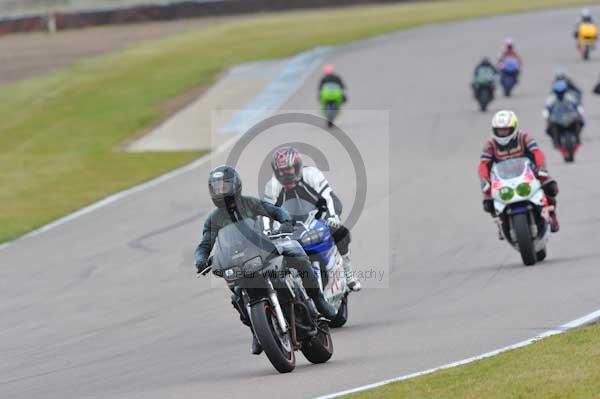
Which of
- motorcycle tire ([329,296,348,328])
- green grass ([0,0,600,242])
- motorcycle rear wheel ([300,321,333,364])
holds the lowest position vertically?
green grass ([0,0,600,242])

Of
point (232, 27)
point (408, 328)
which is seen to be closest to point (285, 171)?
point (408, 328)

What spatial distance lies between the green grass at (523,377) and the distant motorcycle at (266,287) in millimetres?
1178

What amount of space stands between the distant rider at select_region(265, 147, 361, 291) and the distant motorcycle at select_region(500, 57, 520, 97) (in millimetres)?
23049

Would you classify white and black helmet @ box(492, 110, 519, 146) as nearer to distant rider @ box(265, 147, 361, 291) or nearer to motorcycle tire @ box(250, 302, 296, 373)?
distant rider @ box(265, 147, 361, 291)

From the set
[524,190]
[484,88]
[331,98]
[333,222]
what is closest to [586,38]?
[484,88]

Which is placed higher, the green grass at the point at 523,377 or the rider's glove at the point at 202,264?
the rider's glove at the point at 202,264

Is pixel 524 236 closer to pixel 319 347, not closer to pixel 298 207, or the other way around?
pixel 298 207

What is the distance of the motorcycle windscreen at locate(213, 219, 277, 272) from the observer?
30.4 ft

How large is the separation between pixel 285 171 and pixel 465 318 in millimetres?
2130

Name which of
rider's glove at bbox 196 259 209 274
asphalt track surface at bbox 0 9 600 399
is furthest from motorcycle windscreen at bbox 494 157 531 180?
rider's glove at bbox 196 259 209 274

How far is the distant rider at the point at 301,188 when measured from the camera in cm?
1162

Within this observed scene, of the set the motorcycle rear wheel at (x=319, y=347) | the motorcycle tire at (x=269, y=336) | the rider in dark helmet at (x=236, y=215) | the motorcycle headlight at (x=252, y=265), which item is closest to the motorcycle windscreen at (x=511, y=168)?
the rider in dark helmet at (x=236, y=215)

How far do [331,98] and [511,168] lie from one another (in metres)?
17.5

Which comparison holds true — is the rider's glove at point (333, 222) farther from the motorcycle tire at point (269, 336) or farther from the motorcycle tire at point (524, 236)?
the motorcycle tire at point (524, 236)
